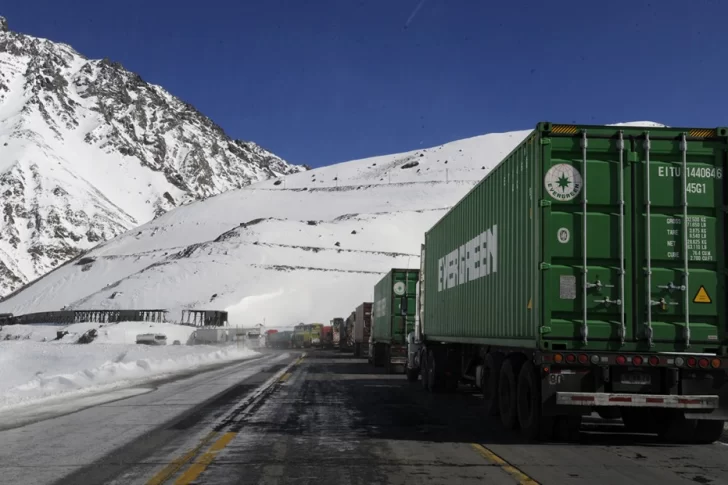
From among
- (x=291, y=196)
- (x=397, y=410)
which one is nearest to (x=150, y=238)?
Answer: (x=291, y=196)

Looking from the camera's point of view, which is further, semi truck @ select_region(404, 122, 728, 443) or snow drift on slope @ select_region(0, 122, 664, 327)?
snow drift on slope @ select_region(0, 122, 664, 327)

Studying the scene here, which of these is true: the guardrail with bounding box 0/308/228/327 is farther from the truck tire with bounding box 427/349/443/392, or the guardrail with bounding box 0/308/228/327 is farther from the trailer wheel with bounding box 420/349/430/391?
the truck tire with bounding box 427/349/443/392

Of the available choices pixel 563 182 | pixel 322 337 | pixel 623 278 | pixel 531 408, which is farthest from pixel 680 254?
pixel 322 337

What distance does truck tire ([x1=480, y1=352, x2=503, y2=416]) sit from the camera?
13.9 metres

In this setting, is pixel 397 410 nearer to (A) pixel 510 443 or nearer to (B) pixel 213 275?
(A) pixel 510 443

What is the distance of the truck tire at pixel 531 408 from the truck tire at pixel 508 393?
0.33 metres

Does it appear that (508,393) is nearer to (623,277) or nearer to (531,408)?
(531,408)

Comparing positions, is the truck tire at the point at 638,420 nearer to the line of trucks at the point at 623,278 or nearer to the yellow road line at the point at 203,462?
the line of trucks at the point at 623,278

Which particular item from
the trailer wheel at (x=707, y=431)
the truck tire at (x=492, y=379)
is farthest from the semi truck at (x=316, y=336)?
the trailer wheel at (x=707, y=431)

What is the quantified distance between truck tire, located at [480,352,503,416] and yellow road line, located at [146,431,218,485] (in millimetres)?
4904

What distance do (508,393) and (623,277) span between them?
2921mm

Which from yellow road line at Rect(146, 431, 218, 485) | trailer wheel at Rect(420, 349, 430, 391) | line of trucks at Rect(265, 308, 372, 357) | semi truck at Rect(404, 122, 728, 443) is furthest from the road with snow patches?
line of trucks at Rect(265, 308, 372, 357)

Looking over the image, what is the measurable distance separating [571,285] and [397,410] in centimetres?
620

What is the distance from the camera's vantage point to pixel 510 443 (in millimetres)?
11703
